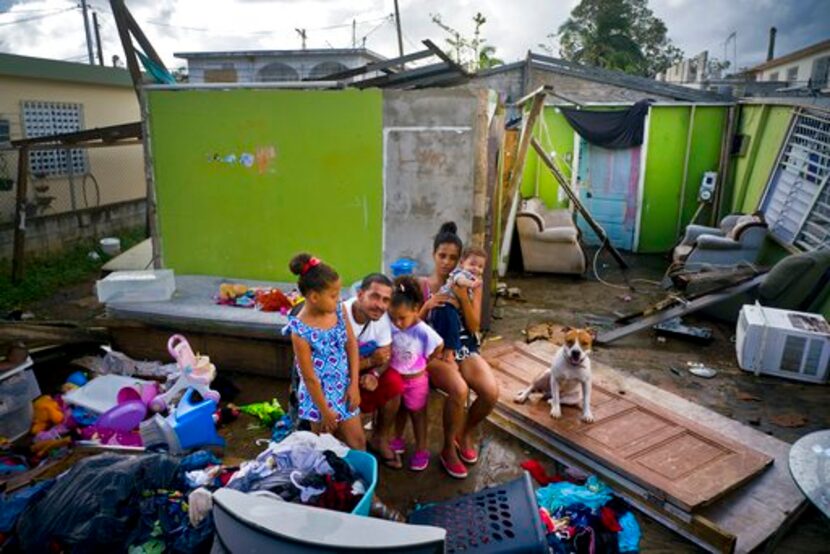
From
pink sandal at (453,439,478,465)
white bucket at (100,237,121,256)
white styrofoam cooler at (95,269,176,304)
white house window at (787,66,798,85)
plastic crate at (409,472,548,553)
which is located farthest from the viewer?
white house window at (787,66,798,85)

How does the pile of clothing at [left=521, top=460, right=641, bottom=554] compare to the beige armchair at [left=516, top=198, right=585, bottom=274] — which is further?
the beige armchair at [left=516, top=198, right=585, bottom=274]

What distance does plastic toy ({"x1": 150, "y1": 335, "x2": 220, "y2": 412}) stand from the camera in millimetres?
4535

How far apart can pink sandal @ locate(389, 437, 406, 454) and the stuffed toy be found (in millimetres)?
2666

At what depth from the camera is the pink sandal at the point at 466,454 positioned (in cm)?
394

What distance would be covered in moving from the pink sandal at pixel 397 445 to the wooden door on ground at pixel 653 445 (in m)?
0.86

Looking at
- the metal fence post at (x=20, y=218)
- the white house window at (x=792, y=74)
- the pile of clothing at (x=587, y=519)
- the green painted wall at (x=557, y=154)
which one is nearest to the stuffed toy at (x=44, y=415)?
the pile of clothing at (x=587, y=519)

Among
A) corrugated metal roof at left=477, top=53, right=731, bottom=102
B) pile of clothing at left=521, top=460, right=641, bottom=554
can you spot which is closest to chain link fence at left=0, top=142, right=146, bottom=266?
pile of clothing at left=521, top=460, right=641, bottom=554

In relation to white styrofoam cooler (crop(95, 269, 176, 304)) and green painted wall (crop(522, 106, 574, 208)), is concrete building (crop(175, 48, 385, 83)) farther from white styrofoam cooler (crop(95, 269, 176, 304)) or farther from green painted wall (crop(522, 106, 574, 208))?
white styrofoam cooler (crop(95, 269, 176, 304))

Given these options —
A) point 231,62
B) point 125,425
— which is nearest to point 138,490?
point 125,425

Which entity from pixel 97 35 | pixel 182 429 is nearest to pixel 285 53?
pixel 97 35

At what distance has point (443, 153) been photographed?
554cm

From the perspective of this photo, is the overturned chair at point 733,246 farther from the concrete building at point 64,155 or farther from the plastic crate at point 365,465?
the concrete building at point 64,155

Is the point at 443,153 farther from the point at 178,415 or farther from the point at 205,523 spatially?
the point at 205,523

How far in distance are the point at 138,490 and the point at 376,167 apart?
3735 millimetres
